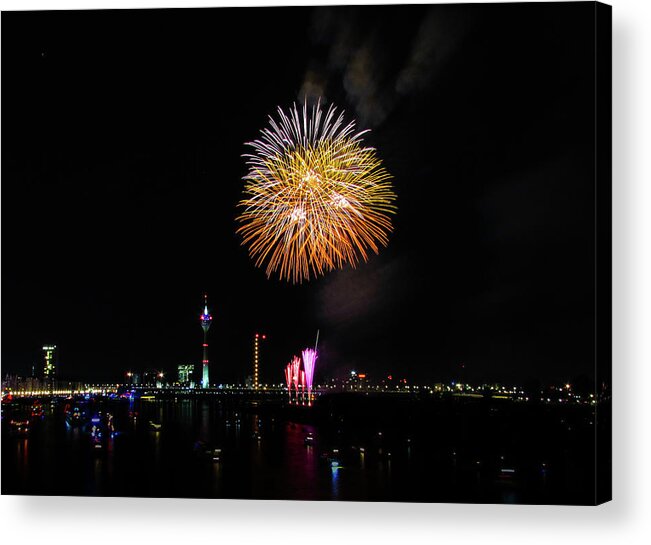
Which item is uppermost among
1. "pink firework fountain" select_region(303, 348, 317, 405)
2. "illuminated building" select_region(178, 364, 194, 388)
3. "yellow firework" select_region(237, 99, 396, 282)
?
"yellow firework" select_region(237, 99, 396, 282)

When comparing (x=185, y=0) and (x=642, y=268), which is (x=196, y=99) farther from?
(x=642, y=268)

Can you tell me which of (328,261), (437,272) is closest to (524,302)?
(437,272)

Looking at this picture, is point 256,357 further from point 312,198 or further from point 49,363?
point 49,363

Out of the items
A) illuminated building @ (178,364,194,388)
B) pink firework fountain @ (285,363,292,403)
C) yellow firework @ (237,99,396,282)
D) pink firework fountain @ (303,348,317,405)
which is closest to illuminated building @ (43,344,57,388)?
illuminated building @ (178,364,194,388)

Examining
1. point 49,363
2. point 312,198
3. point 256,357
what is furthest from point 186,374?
point 312,198

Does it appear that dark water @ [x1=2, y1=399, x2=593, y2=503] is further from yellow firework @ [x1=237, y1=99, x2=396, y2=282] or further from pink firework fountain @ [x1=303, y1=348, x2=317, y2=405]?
yellow firework @ [x1=237, y1=99, x2=396, y2=282]

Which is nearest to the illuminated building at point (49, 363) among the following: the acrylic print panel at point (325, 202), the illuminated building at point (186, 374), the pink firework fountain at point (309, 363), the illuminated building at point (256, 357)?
the acrylic print panel at point (325, 202)
